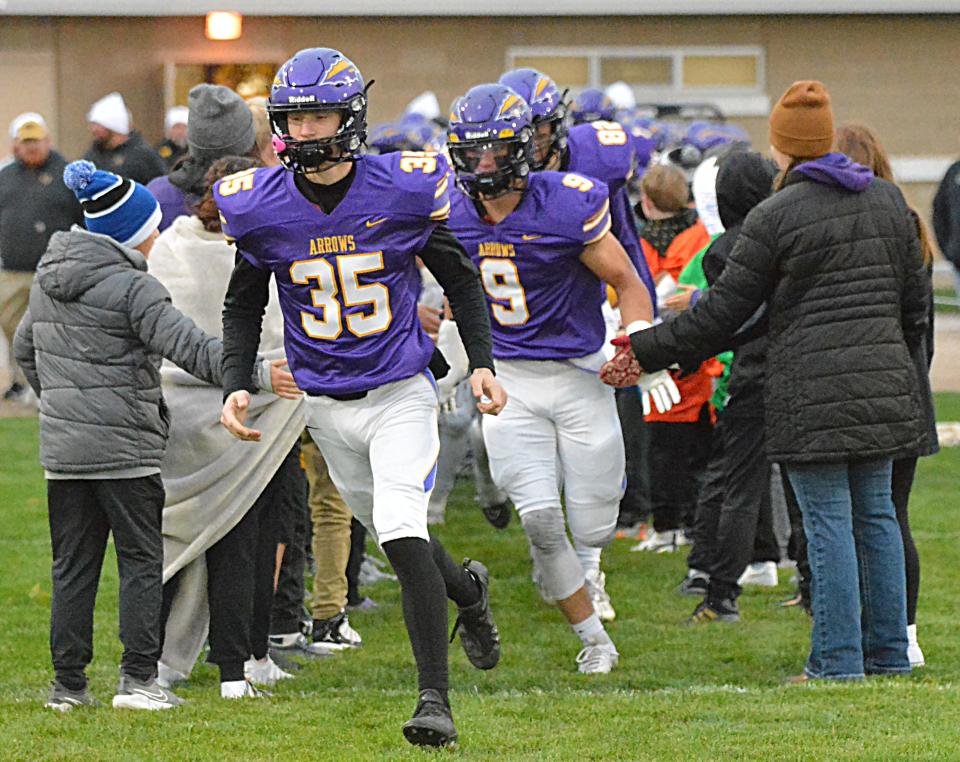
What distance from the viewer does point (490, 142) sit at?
→ 590 centimetres

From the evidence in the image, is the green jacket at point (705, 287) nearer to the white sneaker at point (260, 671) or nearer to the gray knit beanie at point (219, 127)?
the gray knit beanie at point (219, 127)

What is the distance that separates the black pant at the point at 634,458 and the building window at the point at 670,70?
47.5 feet

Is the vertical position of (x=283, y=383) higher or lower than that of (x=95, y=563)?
higher

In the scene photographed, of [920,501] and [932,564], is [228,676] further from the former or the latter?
[920,501]

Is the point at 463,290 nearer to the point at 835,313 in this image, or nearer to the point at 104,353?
the point at 104,353

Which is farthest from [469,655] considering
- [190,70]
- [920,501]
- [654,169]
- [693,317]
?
[190,70]

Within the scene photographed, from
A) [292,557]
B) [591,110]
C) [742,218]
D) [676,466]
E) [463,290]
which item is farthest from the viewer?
[591,110]

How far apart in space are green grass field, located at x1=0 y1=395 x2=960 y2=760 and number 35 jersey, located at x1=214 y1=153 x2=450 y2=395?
103 cm

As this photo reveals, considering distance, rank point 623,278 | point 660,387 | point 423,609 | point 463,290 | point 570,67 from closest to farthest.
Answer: point 423,609, point 463,290, point 623,278, point 660,387, point 570,67

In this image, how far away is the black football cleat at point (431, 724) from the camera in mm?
4707

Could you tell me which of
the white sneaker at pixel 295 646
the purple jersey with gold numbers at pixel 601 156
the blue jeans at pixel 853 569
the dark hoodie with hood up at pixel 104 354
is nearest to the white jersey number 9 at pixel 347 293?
the dark hoodie with hood up at pixel 104 354

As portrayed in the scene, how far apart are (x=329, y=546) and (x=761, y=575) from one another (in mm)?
2117

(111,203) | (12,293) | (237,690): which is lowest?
(237,690)

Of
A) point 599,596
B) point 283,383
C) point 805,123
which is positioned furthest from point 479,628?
point 805,123
